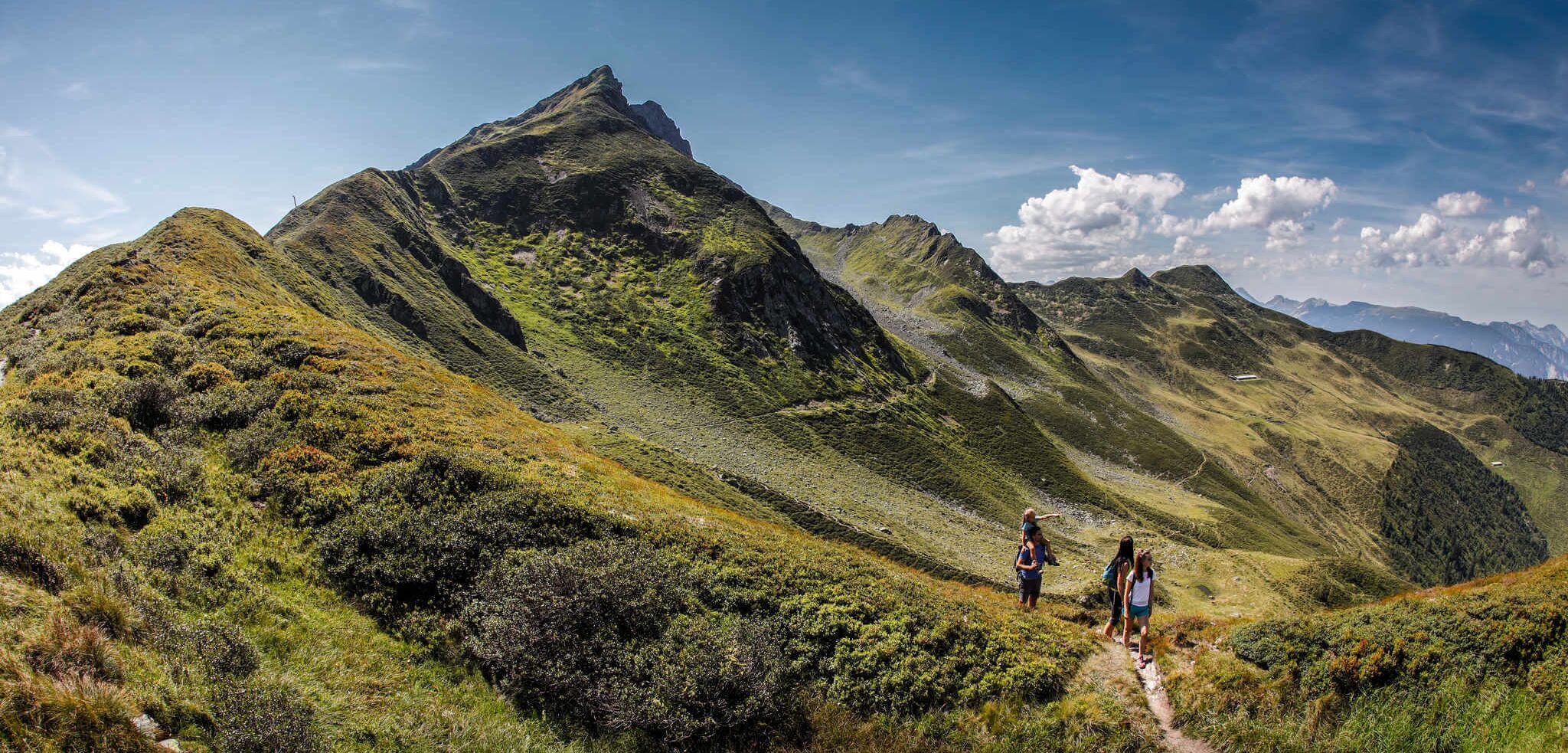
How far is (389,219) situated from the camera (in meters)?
97.7

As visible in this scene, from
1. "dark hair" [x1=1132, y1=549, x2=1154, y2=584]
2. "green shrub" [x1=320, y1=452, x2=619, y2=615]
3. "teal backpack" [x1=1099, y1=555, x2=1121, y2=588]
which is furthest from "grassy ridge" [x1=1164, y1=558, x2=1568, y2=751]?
"green shrub" [x1=320, y1=452, x2=619, y2=615]

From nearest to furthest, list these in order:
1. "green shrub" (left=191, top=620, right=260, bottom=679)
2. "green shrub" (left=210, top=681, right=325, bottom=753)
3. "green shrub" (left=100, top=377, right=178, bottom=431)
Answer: "green shrub" (left=210, top=681, right=325, bottom=753), "green shrub" (left=191, top=620, right=260, bottom=679), "green shrub" (left=100, top=377, right=178, bottom=431)

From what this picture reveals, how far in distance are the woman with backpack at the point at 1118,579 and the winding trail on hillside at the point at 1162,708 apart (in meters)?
1.01

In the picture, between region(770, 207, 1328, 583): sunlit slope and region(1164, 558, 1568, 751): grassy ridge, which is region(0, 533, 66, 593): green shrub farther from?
region(770, 207, 1328, 583): sunlit slope

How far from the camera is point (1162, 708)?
511 inches

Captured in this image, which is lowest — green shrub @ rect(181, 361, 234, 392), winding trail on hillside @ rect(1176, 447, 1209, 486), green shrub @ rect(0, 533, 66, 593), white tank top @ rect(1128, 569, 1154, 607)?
winding trail on hillside @ rect(1176, 447, 1209, 486)

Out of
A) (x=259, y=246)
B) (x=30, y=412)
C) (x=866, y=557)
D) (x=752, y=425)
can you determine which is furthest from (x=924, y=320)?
(x=30, y=412)

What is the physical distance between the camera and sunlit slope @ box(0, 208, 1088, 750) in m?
8.43

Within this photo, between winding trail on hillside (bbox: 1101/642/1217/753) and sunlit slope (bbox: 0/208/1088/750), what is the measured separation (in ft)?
4.31

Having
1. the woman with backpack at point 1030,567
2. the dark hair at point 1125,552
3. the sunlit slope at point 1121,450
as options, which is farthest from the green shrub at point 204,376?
the sunlit slope at point 1121,450

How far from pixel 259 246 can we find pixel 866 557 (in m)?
67.9

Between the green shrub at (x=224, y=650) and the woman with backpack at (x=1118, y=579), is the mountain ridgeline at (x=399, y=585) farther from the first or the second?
the woman with backpack at (x=1118, y=579)

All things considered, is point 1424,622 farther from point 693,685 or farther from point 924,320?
point 924,320

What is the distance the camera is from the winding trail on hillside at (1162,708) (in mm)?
11641
